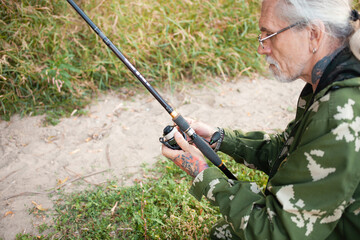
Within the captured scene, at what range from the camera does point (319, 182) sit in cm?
144

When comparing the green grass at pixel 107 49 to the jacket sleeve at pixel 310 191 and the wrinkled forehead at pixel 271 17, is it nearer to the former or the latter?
the wrinkled forehead at pixel 271 17

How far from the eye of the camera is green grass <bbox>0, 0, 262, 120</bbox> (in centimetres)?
379

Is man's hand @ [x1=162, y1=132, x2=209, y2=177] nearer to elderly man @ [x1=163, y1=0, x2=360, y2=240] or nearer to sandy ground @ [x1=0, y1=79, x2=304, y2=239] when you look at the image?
elderly man @ [x1=163, y1=0, x2=360, y2=240]

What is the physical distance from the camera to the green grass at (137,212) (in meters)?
2.52

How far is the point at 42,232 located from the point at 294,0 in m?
2.32

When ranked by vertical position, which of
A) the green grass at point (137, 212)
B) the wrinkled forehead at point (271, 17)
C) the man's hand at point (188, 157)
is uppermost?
the wrinkled forehead at point (271, 17)

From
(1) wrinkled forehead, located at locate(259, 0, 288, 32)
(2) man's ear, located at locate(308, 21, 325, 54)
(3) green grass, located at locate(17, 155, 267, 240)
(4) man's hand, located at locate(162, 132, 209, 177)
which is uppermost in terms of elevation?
(1) wrinkled forehead, located at locate(259, 0, 288, 32)

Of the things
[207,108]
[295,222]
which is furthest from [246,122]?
[295,222]

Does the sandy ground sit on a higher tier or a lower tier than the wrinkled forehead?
lower

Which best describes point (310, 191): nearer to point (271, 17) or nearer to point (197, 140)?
point (197, 140)

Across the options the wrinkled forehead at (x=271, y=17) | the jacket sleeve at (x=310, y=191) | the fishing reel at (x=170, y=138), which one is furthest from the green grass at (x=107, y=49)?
the jacket sleeve at (x=310, y=191)

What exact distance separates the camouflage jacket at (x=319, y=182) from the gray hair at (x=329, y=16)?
8 cm

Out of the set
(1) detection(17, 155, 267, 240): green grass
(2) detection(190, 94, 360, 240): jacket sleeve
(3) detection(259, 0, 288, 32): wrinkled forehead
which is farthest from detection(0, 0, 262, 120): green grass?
(2) detection(190, 94, 360, 240): jacket sleeve

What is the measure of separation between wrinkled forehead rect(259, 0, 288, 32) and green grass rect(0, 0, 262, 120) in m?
2.59
